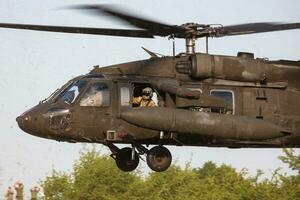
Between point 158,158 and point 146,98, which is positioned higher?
point 146,98

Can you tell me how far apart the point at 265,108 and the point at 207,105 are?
1718 mm

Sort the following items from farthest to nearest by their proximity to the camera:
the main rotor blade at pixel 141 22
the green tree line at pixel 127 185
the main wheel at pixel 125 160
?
1. the green tree line at pixel 127 185
2. the main wheel at pixel 125 160
3. the main rotor blade at pixel 141 22

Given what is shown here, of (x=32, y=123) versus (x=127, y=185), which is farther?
(x=127, y=185)

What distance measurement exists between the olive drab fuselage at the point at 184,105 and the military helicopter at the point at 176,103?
0.02 metres

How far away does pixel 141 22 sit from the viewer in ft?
51.1

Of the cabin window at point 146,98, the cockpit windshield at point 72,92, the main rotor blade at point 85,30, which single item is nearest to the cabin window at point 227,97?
the cabin window at point 146,98

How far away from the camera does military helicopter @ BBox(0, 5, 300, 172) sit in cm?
1644

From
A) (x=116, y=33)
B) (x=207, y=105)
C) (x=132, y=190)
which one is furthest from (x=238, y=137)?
(x=132, y=190)

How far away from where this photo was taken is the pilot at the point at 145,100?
1748 centimetres

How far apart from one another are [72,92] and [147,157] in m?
2.35

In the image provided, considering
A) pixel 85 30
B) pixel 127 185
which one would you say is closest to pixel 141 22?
pixel 85 30

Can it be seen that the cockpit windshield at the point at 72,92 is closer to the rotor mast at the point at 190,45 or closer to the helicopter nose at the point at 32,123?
the helicopter nose at the point at 32,123

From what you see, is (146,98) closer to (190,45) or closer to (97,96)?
(97,96)

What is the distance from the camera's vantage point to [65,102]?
1723cm
